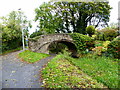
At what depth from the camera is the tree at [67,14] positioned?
18.3 m

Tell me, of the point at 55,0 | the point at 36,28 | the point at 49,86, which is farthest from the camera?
the point at 36,28

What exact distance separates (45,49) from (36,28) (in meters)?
9.69

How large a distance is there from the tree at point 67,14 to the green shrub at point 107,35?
20.4 feet

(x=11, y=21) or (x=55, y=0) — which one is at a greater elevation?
(x=55, y=0)

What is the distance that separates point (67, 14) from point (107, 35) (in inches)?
342

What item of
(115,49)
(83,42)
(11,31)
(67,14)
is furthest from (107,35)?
(11,31)

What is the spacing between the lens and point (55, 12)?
19078 millimetres

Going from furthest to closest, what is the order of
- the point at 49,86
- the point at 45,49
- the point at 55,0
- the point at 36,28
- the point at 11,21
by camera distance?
the point at 36,28 → the point at 55,0 → the point at 11,21 → the point at 45,49 → the point at 49,86

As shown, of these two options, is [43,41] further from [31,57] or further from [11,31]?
[11,31]

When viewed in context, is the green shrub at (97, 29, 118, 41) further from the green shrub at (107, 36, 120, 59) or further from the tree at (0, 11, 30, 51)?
the tree at (0, 11, 30, 51)

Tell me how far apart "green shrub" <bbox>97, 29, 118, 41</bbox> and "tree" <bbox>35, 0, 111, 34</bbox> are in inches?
244

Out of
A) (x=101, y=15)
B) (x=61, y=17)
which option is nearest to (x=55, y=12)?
(x=61, y=17)

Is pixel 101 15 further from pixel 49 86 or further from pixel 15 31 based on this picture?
pixel 49 86

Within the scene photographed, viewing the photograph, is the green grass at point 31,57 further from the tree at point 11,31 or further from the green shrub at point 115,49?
the green shrub at point 115,49
